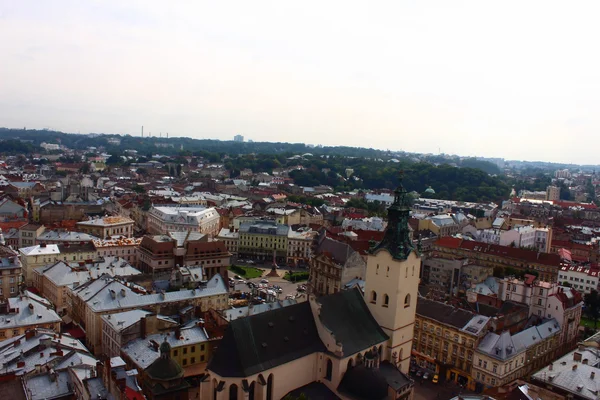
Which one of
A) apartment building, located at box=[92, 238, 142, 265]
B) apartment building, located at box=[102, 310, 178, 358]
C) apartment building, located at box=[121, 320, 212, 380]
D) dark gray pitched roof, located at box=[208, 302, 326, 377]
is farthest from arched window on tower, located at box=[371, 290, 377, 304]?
apartment building, located at box=[92, 238, 142, 265]

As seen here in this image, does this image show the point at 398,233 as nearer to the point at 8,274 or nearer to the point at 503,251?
the point at 8,274

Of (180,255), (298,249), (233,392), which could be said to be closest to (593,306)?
(298,249)

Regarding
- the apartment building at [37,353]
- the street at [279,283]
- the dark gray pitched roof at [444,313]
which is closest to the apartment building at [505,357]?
the dark gray pitched roof at [444,313]

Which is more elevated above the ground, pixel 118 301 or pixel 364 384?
pixel 364 384

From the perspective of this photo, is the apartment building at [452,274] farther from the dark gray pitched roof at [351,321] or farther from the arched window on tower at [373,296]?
the dark gray pitched roof at [351,321]

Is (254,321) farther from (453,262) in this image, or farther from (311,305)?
(453,262)

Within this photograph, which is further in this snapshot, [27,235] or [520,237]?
[520,237]

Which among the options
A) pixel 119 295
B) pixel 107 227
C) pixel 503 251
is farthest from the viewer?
pixel 107 227
